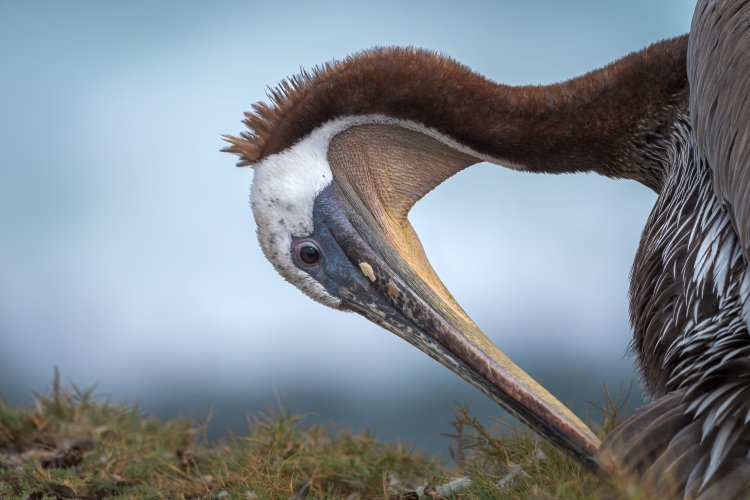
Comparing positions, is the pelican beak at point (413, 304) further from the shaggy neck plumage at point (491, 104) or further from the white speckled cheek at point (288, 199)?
the shaggy neck plumage at point (491, 104)

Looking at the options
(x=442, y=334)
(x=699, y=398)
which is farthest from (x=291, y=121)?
(x=699, y=398)

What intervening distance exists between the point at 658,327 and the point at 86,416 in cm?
425

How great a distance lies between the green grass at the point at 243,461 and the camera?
16.6ft

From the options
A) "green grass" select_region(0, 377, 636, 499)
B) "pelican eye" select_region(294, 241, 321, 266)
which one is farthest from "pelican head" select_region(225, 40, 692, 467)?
"green grass" select_region(0, 377, 636, 499)

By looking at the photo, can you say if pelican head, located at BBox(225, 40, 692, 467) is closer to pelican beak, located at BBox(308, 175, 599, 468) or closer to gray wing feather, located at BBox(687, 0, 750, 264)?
pelican beak, located at BBox(308, 175, 599, 468)

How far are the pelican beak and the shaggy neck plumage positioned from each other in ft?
1.59

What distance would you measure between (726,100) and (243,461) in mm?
3485

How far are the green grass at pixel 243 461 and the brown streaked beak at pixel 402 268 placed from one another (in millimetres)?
388

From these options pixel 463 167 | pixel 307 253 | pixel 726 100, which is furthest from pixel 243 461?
pixel 726 100

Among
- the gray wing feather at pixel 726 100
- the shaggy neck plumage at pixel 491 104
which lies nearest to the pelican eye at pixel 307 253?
the shaggy neck plumage at pixel 491 104

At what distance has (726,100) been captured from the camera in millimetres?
4230

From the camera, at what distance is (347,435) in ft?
21.0

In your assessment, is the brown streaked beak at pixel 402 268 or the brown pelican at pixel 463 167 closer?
the brown pelican at pixel 463 167

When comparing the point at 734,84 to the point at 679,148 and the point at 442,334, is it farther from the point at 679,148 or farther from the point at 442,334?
the point at 442,334
